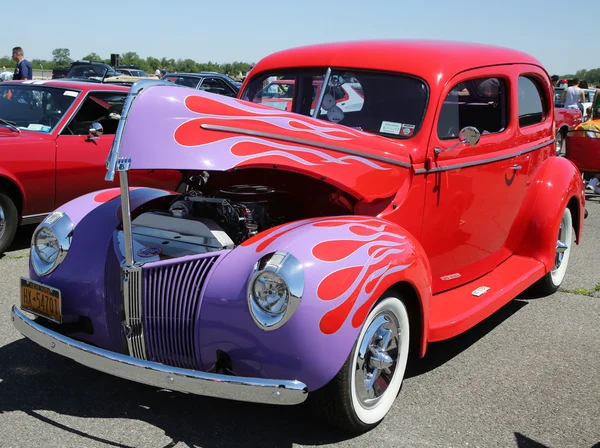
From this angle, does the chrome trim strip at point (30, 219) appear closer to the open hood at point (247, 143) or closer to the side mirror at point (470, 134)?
the open hood at point (247, 143)

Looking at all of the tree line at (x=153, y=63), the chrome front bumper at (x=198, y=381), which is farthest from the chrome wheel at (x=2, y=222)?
the tree line at (x=153, y=63)

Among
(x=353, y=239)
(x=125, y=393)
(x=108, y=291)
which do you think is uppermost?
(x=353, y=239)

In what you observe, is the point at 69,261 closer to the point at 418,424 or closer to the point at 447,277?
the point at 418,424

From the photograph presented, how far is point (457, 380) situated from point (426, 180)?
109 cm

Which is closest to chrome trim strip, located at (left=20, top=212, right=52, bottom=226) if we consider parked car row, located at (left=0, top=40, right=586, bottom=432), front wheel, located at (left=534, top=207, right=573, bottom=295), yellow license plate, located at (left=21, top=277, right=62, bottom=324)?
parked car row, located at (left=0, top=40, right=586, bottom=432)

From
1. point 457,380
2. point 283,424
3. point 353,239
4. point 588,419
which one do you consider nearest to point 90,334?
point 283,424

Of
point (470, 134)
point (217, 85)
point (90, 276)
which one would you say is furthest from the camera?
point (217, 85)

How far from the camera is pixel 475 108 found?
4332 mm

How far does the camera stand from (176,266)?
2922 mm

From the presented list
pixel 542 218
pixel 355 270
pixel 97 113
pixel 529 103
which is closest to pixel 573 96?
pixel 529 103

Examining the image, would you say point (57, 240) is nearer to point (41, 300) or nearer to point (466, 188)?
point (41, 300)

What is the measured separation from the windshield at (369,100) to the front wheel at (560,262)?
188 centimetres

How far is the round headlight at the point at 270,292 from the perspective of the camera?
2.63m

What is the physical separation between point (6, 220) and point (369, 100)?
353cm
